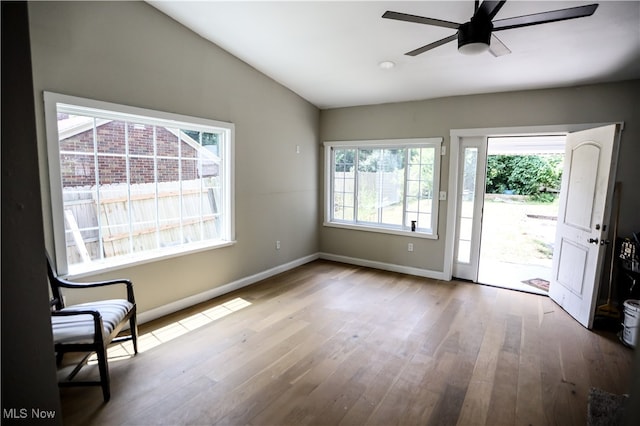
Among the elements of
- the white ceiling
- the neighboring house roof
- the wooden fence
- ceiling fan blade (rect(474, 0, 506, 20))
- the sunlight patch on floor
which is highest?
the white ceiling

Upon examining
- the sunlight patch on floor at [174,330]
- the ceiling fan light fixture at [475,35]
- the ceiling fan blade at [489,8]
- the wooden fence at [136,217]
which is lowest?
the sunlight patch on floor at [174,330]

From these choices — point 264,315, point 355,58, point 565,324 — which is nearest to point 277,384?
point 264,315

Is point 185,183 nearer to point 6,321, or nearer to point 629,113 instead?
point 6,321

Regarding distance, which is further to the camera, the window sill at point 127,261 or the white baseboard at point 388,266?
the white baseboard at point 388,266

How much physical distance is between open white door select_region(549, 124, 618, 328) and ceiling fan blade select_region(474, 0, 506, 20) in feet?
6.61

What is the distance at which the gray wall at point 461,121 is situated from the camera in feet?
11.4

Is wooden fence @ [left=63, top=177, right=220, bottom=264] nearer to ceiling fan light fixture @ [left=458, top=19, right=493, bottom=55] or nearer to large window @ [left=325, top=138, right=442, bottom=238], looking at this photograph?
large window @ [left=325, top=138, right=442, bottom=238]

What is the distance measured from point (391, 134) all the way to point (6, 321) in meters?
4.77

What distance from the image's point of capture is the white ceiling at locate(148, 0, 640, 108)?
2.61m

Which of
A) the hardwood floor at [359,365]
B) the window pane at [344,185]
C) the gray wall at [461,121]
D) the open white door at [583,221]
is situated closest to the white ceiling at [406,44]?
the gray wall at [461,121]

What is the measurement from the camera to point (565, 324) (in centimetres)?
336

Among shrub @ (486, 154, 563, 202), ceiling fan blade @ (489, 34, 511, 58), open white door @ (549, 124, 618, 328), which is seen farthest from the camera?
shrub @ (486, 154, 563, 202)

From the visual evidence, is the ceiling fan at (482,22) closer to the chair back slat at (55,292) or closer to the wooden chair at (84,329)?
the wooden chair at (84,329)

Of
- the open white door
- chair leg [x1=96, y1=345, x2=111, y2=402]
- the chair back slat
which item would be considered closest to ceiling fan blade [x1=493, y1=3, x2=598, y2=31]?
the open white door
